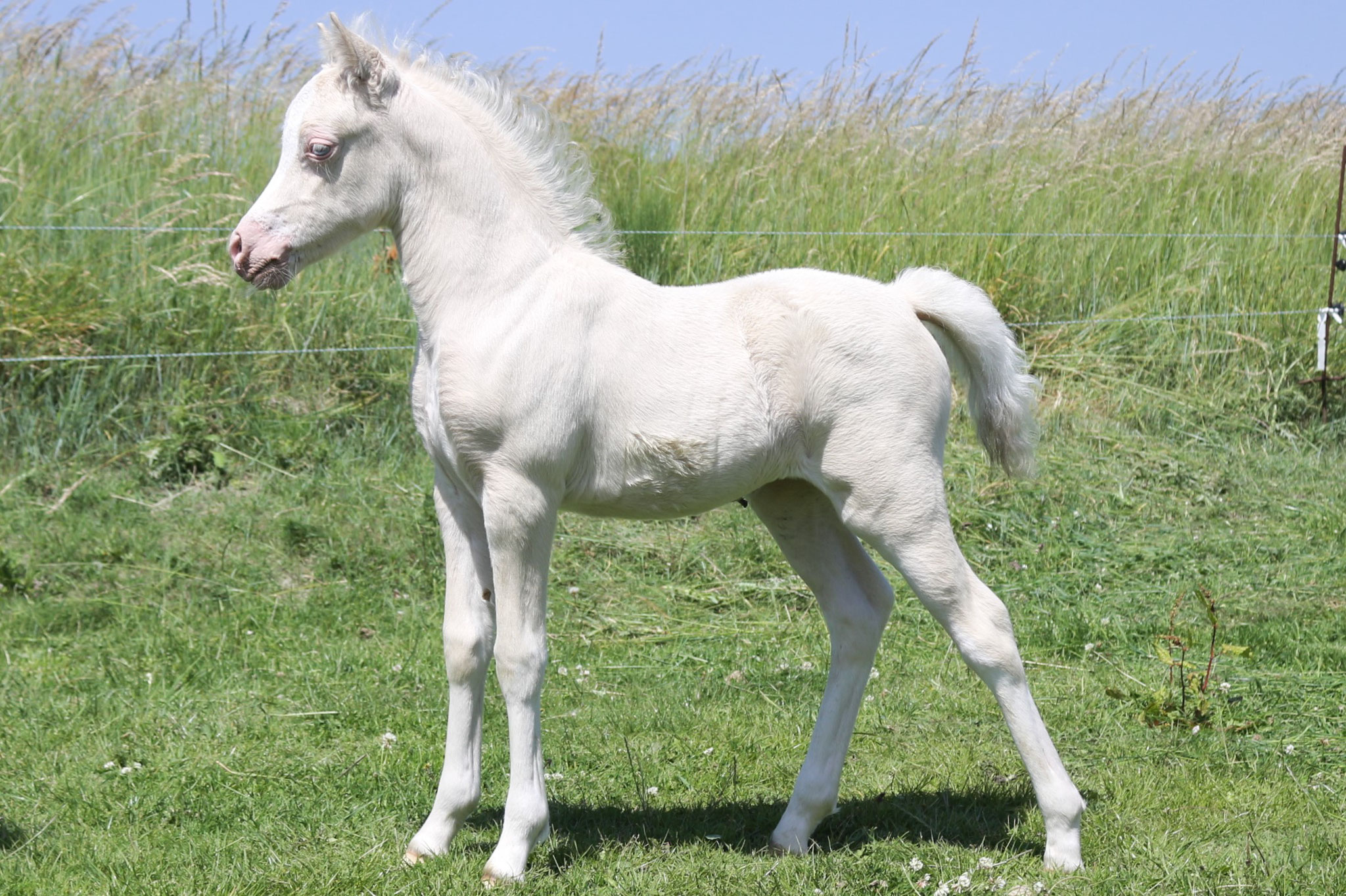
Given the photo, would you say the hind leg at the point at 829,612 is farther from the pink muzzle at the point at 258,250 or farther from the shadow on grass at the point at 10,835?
the shadow on grass at the point at 10,835

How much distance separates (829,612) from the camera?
3.55 m

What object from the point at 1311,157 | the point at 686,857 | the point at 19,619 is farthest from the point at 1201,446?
the point at 19,619

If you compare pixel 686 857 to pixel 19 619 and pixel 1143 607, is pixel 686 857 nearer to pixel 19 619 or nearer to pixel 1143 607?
pixel 1143 607

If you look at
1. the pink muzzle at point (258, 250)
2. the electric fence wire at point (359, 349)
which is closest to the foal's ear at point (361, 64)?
the pink muzzle at point (258, 250)

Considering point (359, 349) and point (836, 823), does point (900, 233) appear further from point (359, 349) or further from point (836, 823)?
point (836, 823)

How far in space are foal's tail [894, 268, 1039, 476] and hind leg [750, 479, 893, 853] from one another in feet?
1.63

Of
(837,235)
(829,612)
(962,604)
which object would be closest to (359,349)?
(837,235)

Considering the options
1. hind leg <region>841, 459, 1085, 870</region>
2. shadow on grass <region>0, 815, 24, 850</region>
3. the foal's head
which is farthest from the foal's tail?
shadow on grass <region>0, 815, 24, 850</region>

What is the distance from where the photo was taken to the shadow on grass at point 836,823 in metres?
3.46

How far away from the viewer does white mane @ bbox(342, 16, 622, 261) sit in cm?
323

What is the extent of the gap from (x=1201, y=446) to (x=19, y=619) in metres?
6.32

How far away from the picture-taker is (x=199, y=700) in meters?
4.50

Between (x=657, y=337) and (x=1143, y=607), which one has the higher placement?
(x=657, y=337)

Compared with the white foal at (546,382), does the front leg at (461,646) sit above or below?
below
